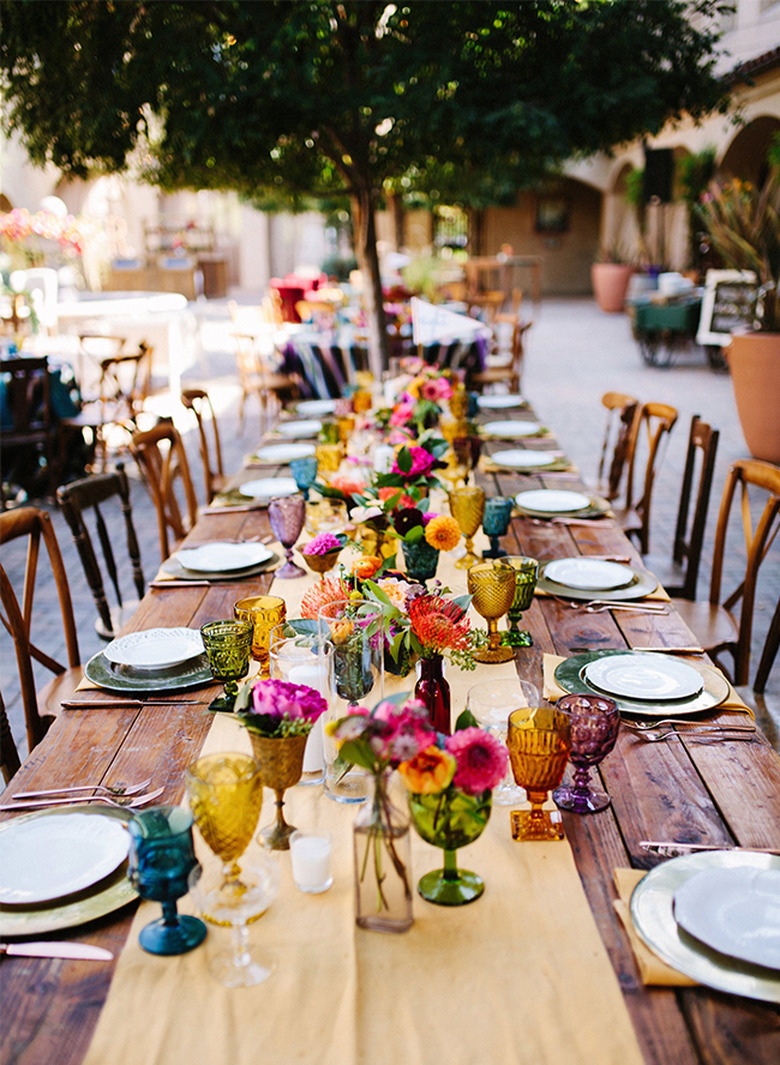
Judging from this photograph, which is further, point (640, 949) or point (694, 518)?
point (694, 518)

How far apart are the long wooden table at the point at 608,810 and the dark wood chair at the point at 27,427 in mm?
3674

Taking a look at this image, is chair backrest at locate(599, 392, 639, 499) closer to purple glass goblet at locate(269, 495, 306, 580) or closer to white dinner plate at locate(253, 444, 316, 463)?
white dinner plate at locate(253, 444, 316, 463)

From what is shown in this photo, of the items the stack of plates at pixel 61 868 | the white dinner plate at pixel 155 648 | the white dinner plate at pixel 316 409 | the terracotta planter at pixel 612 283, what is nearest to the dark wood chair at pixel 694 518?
the white dinner plate at pixel 155 648

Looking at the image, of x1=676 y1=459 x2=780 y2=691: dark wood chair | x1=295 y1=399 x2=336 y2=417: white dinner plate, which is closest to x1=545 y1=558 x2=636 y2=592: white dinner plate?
x1=676 y1=459 x2=780 y2=691: dark wood chair

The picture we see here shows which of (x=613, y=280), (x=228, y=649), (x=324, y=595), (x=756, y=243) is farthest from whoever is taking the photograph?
(x=613, y=280)

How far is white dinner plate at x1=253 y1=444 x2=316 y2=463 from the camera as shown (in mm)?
3717

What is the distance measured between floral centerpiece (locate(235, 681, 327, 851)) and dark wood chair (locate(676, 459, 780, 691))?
1587 millimetres

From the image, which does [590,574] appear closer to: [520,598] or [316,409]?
[520,598]

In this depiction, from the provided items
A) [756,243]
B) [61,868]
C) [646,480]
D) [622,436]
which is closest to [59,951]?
[61,868]

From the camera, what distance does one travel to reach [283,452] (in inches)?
150

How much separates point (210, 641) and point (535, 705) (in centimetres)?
58

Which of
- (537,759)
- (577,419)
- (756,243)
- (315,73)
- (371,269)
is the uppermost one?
(315,73)

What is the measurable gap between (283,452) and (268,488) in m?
0.61

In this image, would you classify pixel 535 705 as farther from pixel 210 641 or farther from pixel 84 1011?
pixel 84 1011
